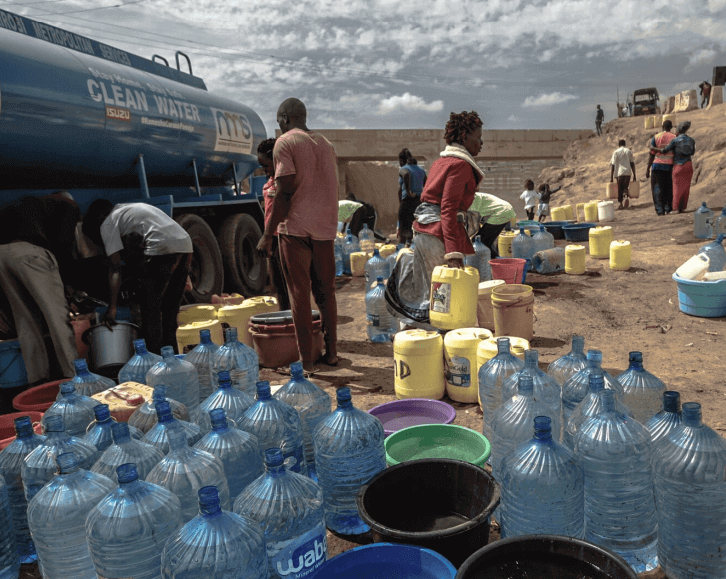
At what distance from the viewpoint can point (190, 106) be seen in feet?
24.7

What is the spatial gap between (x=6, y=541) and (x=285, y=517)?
1.40 meters

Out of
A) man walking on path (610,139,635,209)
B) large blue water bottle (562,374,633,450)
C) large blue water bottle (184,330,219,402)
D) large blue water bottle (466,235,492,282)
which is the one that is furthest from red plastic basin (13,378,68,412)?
man walking on path (610,139,635,209)

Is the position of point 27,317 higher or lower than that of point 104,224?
lower

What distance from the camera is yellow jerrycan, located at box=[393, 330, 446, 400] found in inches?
150

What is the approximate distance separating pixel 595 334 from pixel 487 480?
386 cm

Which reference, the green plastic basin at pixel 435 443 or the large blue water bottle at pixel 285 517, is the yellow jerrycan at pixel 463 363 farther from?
the large blue water bottle at pixel 285 517

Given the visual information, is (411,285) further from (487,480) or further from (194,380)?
(487,480)

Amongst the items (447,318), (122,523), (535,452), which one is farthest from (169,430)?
(447,318)

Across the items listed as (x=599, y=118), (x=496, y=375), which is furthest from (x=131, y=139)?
(x=599, y=118)

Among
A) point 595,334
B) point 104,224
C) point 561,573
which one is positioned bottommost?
point 595,334

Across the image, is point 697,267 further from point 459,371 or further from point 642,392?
point 642,392

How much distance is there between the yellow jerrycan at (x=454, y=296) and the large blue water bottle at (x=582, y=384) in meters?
1.51

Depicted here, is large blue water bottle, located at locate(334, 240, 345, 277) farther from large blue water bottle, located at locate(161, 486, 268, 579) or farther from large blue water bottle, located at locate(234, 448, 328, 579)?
large blue water bottle, located at locate(161, 486, 268, 579)

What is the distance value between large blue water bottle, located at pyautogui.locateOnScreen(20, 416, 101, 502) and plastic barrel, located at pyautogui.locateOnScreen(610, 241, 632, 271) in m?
7.93
